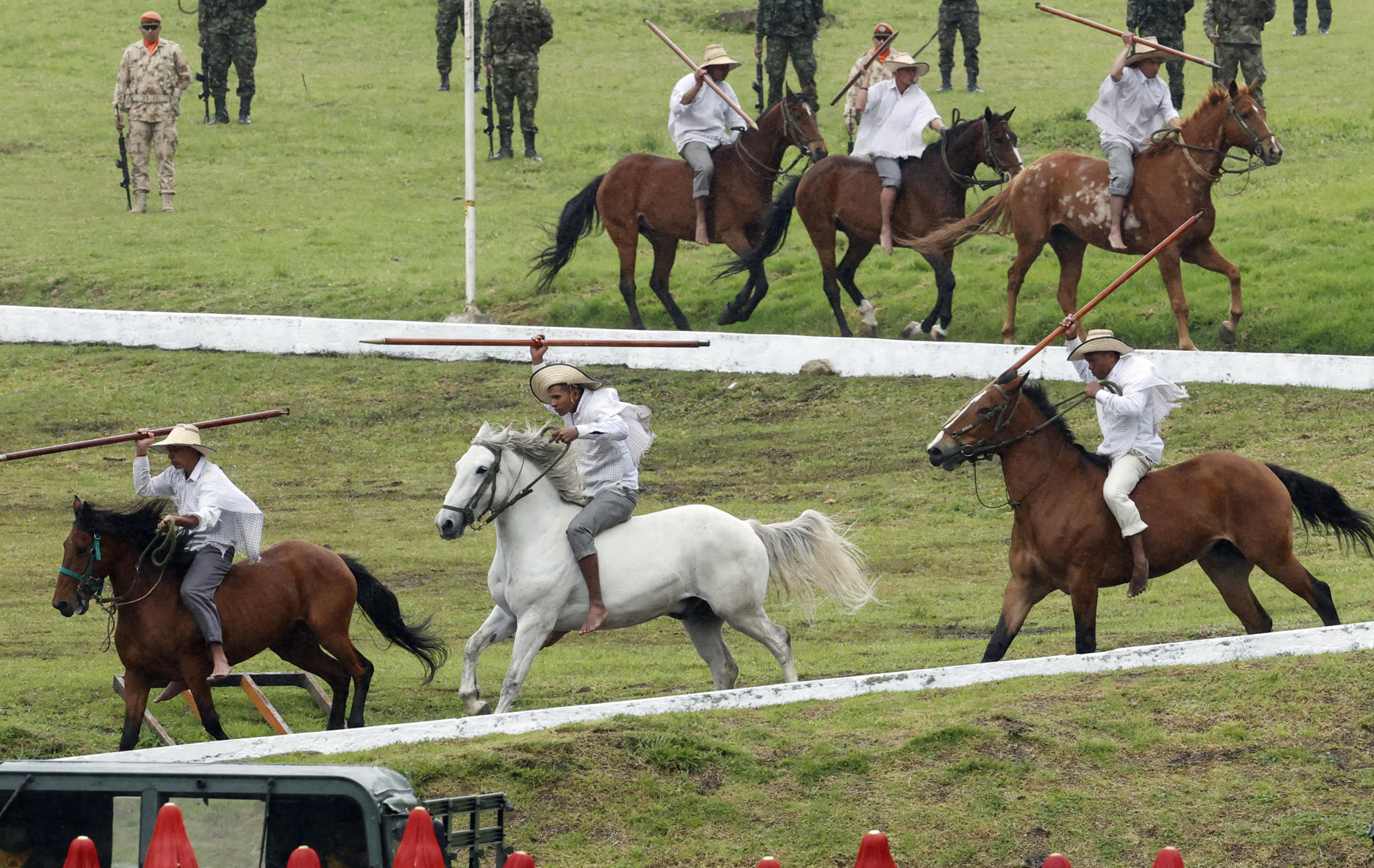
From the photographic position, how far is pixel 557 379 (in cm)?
1136

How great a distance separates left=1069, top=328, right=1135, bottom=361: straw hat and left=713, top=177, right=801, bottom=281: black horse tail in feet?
27.9

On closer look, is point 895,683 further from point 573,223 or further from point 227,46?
point 227,46

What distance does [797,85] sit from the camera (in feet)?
107

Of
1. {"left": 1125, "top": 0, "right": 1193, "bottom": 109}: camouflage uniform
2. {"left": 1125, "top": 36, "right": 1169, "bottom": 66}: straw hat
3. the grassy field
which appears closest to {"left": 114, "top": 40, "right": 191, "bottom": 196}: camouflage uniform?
the grassy field

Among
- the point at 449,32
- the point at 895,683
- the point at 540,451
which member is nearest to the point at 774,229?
the point at 540,451

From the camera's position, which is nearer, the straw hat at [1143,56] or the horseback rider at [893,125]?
the straw hat at [1143,56]

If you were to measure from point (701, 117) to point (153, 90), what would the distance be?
1057 cm

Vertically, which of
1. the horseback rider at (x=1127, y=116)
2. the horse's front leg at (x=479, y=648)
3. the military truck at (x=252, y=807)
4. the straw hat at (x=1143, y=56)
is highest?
the straw hat at (x=1143, y=56)

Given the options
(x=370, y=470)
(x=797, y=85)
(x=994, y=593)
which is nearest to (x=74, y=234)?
(x=370, y=470)

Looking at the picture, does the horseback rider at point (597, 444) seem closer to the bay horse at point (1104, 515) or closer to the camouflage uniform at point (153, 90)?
the bay horse at point (1104, 515)

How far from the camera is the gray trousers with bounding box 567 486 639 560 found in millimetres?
11062

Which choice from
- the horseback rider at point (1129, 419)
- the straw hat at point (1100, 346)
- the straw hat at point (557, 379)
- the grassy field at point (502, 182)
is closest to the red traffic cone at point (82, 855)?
the straw hat at point (557, 379)

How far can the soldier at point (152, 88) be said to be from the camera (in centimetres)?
2700

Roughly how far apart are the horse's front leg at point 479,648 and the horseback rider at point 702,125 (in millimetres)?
9795
